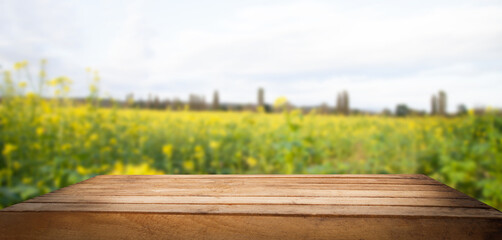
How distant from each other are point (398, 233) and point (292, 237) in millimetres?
239

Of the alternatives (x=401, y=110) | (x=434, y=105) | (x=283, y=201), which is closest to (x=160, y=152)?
(x=283, y=201)

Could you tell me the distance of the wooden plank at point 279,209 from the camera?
2.48 ft

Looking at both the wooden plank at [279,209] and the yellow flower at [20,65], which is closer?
the wooden plank at [279,209]

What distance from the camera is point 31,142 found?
3.10m

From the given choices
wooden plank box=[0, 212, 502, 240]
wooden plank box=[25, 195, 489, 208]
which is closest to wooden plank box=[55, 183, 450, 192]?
wooden plank box=[25, 195, 489, 208]

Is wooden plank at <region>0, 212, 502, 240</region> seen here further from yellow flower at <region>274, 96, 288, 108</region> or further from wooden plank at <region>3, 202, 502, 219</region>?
yellow flower at <region>274, 96, 288, 108</region>

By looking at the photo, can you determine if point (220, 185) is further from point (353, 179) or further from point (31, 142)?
point (31, 142)

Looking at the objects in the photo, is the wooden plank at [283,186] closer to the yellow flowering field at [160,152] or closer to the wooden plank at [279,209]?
the wooden plank at [279,209]

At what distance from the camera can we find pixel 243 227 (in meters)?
0.75

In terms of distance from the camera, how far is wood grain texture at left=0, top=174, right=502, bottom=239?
737mm

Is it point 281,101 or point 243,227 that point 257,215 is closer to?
point 243,227

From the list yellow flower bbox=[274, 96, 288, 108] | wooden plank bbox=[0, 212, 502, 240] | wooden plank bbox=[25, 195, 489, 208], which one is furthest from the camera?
yellow flower bbox=[274, 96, 288, 108]

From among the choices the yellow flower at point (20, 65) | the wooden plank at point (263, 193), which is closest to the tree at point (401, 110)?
the yellow flower at point (20, 65)

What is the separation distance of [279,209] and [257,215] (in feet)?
0.21
